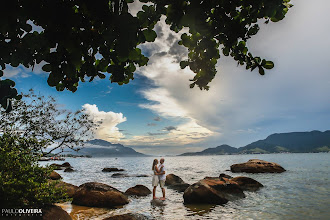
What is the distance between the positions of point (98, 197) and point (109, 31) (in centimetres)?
1115

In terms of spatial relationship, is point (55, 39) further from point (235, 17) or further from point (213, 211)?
point (213, 211)

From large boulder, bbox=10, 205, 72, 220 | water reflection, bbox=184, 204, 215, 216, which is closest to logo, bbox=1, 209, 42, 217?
large boulder, bbox=10, 205, 72, 220

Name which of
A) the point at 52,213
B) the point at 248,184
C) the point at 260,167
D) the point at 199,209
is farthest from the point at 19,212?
the point at 260,167

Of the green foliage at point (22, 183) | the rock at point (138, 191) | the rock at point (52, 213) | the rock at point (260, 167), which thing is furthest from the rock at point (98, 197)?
the rock at point (260, 167)

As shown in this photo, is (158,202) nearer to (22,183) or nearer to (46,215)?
(46,215)

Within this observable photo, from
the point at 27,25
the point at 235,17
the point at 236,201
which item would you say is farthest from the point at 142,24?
the point at 236,201

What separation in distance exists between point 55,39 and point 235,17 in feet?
10.1

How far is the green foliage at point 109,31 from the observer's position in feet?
7.75

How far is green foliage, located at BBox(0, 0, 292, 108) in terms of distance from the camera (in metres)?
2.36

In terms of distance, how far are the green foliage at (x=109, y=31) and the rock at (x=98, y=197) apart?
31.1 ft

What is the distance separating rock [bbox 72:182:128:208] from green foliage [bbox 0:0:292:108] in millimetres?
9467

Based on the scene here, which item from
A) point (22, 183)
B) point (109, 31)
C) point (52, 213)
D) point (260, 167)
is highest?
point (109, 31)

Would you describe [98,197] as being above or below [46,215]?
below

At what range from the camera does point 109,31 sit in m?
2.54
